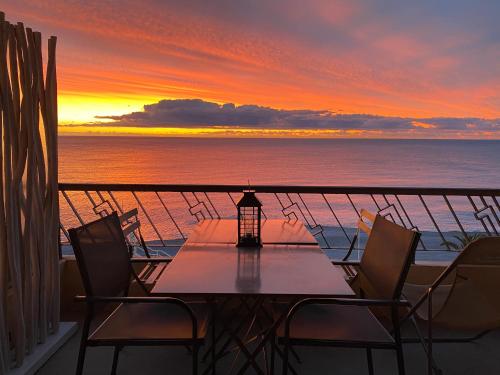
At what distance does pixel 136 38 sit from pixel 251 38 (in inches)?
71.5

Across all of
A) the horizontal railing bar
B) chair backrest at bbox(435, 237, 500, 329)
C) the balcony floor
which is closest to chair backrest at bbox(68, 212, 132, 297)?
the balcony floor

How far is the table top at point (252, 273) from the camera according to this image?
158 centimetres

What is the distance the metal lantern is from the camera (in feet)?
7.43

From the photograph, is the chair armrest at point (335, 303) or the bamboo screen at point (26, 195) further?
the bamboo screen at point (26, 195)

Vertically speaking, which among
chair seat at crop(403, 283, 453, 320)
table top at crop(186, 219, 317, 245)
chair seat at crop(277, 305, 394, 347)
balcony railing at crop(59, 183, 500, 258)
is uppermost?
table top at crop(186, 219, 317, 245)

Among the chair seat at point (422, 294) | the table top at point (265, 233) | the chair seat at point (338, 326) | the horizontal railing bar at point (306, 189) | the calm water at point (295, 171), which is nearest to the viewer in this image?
the chair seat at point (338, 326)

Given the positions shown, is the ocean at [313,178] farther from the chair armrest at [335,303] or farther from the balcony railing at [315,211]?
the chair armrest at [335,303]

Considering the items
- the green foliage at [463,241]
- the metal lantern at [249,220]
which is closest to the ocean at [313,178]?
the green foliage at [463,241]

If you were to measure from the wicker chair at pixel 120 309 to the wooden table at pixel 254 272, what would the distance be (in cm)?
17

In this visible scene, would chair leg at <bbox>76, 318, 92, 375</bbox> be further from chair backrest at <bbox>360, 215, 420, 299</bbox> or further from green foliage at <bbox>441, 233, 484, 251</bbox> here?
green foliage at <bbox>441, 233, 484, 251</bbox>

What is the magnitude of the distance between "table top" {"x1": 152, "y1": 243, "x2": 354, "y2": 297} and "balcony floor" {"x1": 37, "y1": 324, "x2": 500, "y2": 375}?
88 cm

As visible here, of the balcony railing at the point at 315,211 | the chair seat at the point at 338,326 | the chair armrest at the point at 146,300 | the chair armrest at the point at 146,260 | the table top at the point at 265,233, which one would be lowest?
the balcony railing at the point at 315,211

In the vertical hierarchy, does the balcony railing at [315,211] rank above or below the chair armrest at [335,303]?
below

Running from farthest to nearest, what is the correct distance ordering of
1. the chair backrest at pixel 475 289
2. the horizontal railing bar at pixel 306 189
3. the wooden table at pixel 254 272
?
the horizontal railing bar at pixel 306 189 < the chair backrest at pixel 475 289 < the wooden table at pixel 254 272
